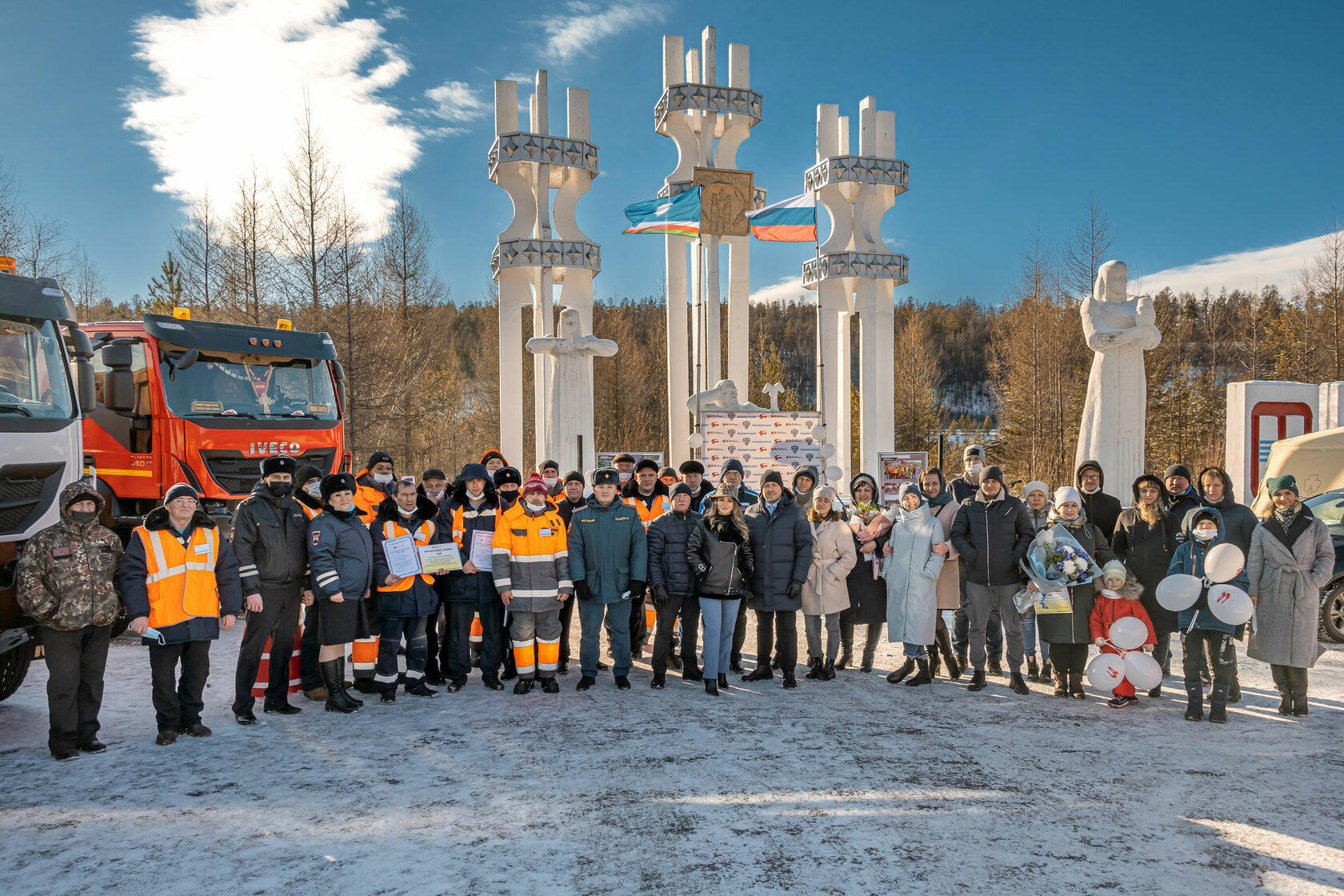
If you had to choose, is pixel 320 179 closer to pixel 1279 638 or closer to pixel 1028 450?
pixel 1279 638

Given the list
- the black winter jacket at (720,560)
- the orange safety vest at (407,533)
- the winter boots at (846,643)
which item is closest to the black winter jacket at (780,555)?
the black winter jacket at (720,560)

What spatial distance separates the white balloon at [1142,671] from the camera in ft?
20.1

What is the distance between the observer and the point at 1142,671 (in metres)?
6.14

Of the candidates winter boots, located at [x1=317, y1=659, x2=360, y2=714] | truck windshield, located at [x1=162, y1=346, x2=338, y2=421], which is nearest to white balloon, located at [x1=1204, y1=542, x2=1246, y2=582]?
winter boots, located at [x1=317, y1=659, x2=360, y2=714]

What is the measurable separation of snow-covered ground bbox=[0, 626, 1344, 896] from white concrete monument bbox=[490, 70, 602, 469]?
11759 millimetres

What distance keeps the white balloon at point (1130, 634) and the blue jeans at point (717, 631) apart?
2.93 meters

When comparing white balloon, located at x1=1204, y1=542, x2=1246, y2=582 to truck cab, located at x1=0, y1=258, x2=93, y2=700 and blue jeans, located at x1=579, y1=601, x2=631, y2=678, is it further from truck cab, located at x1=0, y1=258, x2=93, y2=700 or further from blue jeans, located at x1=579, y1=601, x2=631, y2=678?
truck cab, located at x1=0, y1=258, x2=93, y2=700

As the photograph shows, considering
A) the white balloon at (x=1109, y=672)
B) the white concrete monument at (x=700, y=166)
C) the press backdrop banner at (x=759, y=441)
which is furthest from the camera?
the white concrete monument at (x=700, y=166)

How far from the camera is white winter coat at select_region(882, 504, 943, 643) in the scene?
22.2 ft

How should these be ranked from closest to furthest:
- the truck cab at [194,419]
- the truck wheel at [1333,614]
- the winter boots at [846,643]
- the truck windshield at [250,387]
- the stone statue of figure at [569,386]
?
1. the winter boots at [846,643]
2. the truck wheel at [1333,614]
3. the truck cab at [194,419]
4. the truck windshield at [250,387]
5. the stone statue of figure at [569,386]

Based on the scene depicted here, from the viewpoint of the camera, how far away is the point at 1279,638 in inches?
236

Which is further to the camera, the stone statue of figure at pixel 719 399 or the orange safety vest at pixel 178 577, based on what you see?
the stone statue of figure at pixel 719 399

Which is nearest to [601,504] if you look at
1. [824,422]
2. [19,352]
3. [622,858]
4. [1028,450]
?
[622,858]

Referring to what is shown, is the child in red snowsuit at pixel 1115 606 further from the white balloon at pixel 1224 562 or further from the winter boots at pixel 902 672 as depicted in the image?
the winter boots at pixel 902 672
